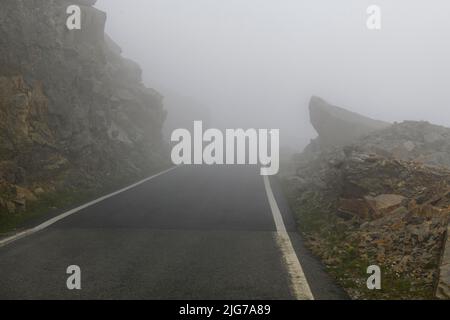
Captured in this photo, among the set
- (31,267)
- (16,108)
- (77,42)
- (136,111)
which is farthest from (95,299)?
(136,111)

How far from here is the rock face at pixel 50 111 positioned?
1281cm

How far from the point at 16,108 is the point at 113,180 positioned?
5.22 metres

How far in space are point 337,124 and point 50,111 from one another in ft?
56.3

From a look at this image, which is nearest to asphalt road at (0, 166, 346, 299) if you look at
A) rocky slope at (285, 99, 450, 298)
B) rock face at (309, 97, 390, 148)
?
rocky slope at (285, 99, 450, 298)

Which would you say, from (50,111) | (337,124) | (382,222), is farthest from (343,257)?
(337,124)

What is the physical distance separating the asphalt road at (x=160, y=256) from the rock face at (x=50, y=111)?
2.86 metres

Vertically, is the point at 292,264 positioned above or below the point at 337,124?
below

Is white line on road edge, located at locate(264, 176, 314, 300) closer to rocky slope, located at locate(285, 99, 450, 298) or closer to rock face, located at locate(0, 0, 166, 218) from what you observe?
rocky slope, located at locate(285, 99, 450, 298)

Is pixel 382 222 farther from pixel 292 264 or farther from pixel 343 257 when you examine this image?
pixel 292 264

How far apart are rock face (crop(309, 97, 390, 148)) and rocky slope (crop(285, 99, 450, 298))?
40.1 ft

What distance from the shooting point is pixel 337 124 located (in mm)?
26328

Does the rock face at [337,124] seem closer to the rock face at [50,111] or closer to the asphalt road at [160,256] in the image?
the rock face at [50,111]

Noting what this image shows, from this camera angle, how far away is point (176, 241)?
8.21 m
